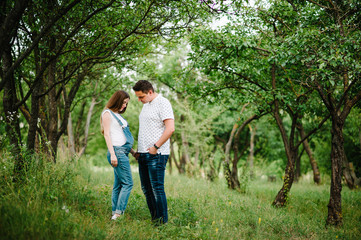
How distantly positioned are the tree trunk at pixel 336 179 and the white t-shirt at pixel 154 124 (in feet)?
12.7

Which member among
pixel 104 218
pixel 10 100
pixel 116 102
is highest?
pixel 10 100

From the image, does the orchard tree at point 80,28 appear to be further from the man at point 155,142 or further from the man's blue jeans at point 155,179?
the man's blue jeans at point 155,179

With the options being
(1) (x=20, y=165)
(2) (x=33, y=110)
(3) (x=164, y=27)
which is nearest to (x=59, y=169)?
(1) (x=20, y=165)

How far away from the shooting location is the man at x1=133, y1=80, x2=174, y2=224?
12.6ft

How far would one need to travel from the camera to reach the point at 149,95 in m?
4.05

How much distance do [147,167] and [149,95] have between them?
1.14m

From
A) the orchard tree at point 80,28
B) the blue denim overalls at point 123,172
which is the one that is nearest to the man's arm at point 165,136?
the blue denim overalls at point 123,172

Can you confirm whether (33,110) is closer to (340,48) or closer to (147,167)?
(147,167)

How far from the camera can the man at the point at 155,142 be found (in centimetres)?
385

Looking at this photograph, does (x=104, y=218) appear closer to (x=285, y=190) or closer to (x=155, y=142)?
(x=155, y=142)

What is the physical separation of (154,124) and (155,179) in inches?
33.1

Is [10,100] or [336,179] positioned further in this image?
[336,179]

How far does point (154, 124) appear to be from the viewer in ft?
12.9

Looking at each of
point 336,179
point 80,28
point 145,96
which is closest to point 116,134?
point 145,96
